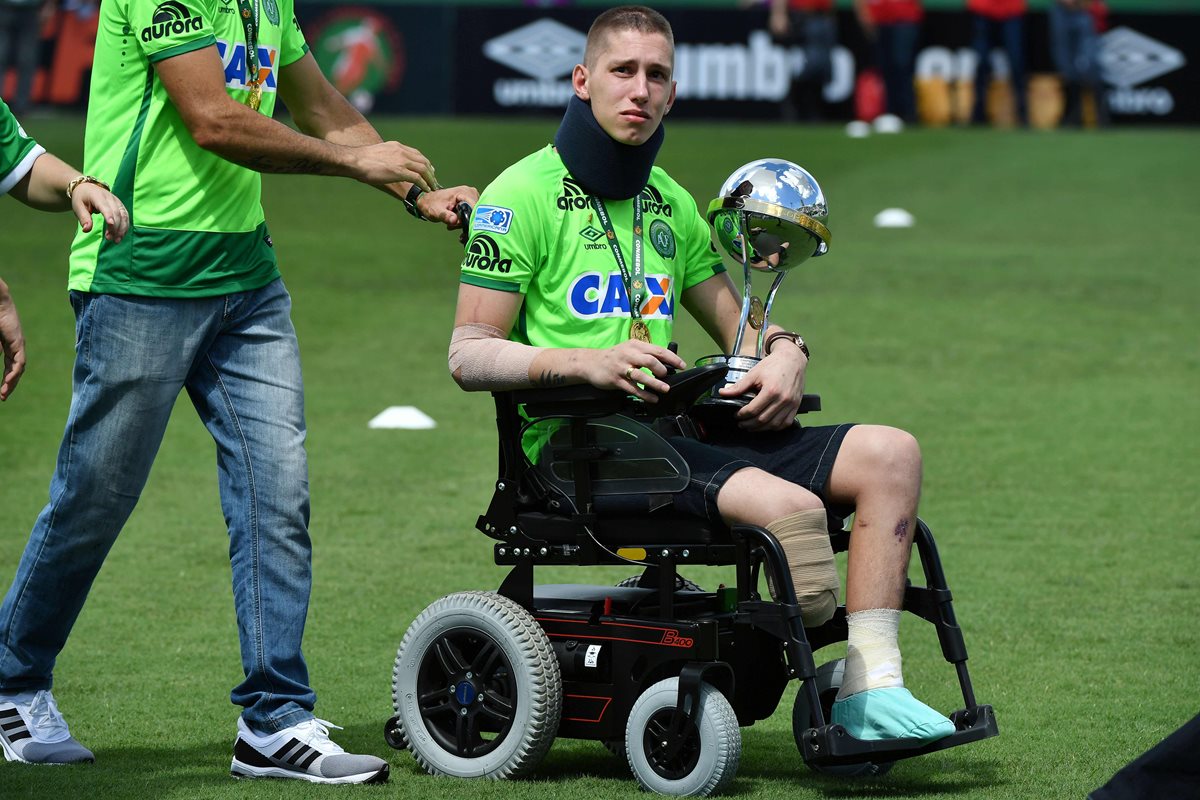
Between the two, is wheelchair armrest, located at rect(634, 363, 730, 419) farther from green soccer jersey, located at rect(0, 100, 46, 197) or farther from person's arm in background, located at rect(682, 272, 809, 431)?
green soccer jersey, located at rect(0, 100, 46, 197)

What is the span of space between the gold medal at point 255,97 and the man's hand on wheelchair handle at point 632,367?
109 cm

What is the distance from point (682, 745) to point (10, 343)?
1711 mm

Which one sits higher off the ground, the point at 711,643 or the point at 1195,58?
the point at 1195,58

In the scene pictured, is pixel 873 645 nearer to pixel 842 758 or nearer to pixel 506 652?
pixel 842 758

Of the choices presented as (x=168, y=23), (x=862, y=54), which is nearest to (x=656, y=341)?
(x=168, y=23)

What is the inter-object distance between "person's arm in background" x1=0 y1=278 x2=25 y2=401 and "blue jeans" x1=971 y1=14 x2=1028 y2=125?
77.8ft

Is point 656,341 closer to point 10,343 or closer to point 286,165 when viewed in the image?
point 286,165

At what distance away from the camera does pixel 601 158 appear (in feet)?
14.8

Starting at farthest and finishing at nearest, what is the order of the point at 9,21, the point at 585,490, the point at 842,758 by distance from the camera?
the point at 9,21 < the point at 585,490 < the point at 842,758

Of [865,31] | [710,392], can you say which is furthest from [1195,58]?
[710,392]

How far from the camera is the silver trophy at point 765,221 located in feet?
14.4

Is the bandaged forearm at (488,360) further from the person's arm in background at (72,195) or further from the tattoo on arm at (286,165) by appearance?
the person's arm in background at (72,195)

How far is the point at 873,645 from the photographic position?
4.14 m

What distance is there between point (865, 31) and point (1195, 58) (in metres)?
4.59
